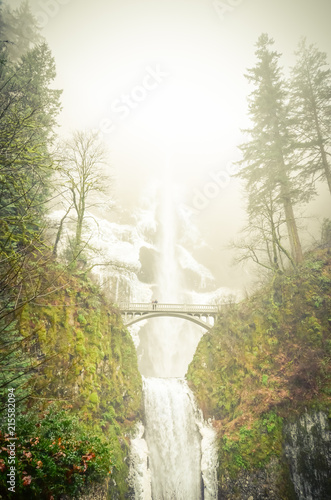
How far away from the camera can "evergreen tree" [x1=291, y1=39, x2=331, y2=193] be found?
1573 centimetres

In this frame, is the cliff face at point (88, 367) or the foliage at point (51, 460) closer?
the foliage at point (51, 460)

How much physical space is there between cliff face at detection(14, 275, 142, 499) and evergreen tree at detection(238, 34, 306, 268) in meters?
12.5

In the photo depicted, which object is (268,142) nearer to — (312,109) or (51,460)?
(312,109)

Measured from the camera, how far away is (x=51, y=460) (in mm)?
3836

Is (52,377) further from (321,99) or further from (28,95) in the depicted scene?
(321,99)

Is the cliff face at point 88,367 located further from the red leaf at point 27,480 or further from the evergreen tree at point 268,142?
the evergreen tree at point 268,142

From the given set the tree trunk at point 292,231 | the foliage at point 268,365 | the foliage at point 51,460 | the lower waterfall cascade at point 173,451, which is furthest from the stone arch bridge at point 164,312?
the foliage at point 51,460

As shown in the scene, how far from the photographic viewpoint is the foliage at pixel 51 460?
3.20 m

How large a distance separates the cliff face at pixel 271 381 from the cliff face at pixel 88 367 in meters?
4.98

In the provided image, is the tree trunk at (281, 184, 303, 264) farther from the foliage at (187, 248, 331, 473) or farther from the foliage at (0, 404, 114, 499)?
the foliage at (0, 404, 114, 499)

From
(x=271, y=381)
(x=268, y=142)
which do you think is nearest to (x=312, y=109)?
(x=268, y=142)

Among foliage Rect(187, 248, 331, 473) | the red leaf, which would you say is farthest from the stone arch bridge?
the red leaf

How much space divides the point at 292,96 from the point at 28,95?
18.4 meters

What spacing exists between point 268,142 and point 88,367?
63.9ft
